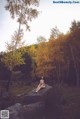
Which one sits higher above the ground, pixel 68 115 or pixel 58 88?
pixel 58 88

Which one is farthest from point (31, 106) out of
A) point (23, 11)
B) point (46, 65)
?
point (23, 11)

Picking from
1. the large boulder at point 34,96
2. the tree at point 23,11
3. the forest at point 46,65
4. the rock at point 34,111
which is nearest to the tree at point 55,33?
the forest at point 46,65

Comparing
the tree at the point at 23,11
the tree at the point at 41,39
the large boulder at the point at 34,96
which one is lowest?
the large boulder at the point at 34,96

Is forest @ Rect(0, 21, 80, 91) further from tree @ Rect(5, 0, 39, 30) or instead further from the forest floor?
tree @ Rect(5, 0, 39, 30)

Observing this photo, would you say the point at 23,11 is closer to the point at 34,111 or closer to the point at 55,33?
the point at 55,33

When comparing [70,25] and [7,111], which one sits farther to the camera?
[70,25]

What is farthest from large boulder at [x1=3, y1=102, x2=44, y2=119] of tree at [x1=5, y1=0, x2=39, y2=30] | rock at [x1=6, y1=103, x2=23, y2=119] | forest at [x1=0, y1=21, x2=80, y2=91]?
tree at [x1=5, y1=0, x2=39, y2=30]

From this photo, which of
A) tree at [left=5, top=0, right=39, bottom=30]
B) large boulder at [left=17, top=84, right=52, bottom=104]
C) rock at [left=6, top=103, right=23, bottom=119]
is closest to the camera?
rock at [left=6, top=103, right=23, bottom=119]

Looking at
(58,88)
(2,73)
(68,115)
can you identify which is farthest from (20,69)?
(68,115)

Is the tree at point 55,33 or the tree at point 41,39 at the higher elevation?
the tree at point 55,33

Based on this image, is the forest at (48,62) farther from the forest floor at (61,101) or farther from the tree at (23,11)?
the tree at (23,11)

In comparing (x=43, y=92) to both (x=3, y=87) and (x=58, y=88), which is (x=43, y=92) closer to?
(x=58, y=88)
